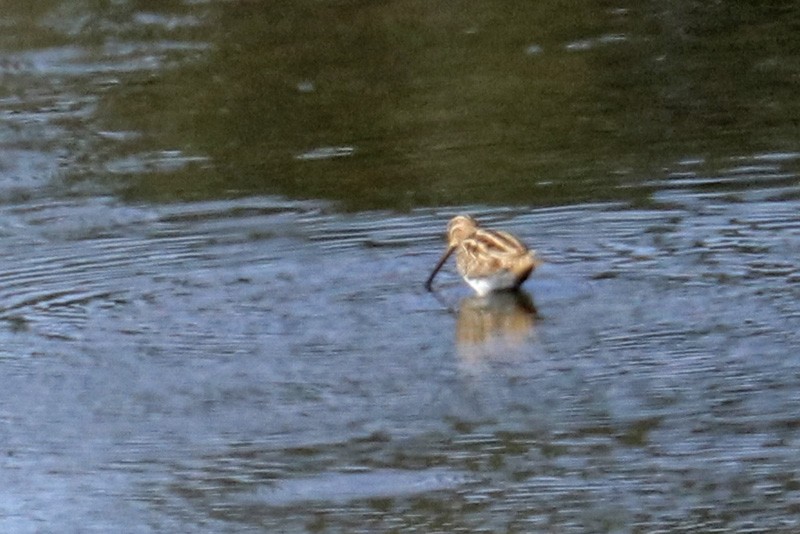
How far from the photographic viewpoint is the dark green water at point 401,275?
7.04 meters

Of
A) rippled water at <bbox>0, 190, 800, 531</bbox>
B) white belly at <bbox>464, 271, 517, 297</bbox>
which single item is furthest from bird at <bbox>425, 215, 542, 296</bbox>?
rippled water at <bbox>0, 190, 800, 531</bbox>

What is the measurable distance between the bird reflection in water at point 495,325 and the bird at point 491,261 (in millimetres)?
63

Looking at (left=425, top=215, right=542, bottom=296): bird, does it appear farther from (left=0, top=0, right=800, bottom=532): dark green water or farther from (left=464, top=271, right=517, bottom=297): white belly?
(left=0, top=0, right=800, bottom=532): dark green water

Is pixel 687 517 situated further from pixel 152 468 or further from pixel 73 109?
pixel 73 109

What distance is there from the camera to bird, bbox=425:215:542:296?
9102mm

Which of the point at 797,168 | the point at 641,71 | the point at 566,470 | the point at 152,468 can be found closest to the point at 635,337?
the point at 566,470

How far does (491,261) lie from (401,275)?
0.49m

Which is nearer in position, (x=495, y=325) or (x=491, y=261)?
(x=495, y=325)

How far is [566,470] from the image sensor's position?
7000mm

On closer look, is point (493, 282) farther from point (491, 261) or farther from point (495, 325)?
point (495, 325)

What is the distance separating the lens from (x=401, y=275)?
943 centimetres

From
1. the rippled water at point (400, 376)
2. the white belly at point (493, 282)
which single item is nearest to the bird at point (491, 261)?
the white belly at point (493, 282)

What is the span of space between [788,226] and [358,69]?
17.3 ft

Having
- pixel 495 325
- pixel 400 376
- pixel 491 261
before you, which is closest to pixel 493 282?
pixel 491 261
